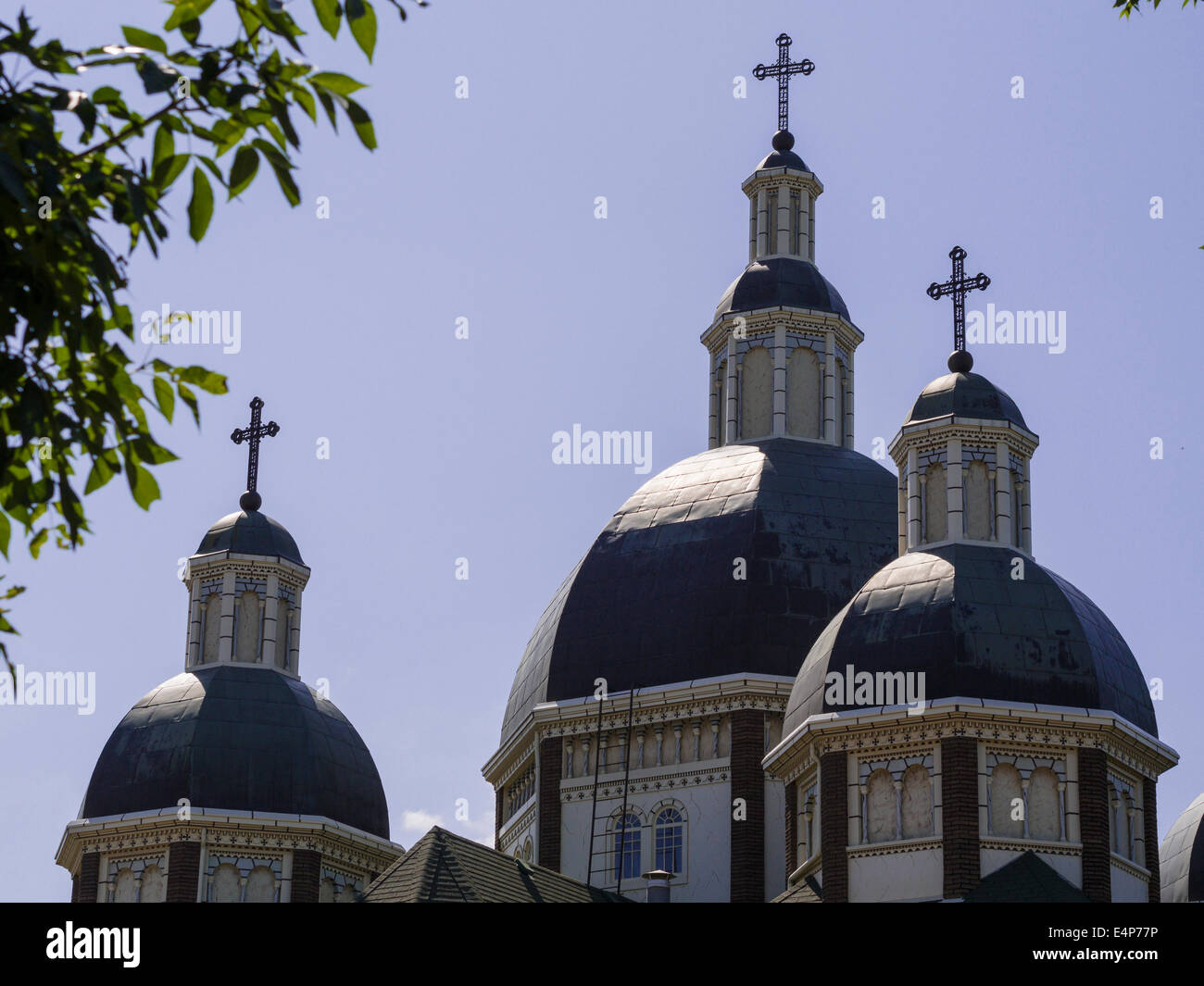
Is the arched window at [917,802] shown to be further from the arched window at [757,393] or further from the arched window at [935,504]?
the arched window at [757,393]

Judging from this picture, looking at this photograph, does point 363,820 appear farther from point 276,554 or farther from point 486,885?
point 486,885

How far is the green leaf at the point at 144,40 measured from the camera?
447 inches

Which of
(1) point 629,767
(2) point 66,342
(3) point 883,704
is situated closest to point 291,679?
(1) point 629,767

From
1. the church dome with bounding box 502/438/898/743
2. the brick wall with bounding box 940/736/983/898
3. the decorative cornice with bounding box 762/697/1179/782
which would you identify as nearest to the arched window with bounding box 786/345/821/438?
the church dome with bounding box 502/438/898/743

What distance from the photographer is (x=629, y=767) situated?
49.0 meters

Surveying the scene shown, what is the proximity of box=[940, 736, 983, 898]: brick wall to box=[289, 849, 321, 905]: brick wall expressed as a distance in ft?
53.5

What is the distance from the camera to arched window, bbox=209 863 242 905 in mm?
50188

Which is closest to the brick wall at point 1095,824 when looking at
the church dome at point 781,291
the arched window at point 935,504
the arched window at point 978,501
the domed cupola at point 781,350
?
the arched window at point 978,501

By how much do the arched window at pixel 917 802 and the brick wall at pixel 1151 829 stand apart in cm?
502

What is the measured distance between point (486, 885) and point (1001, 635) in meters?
11.9

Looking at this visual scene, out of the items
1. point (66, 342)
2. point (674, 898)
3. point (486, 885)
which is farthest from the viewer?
point (674, 898)

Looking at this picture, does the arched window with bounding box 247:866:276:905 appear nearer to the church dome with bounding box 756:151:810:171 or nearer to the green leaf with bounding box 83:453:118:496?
the church dome with bounding box 756:151:810:171
